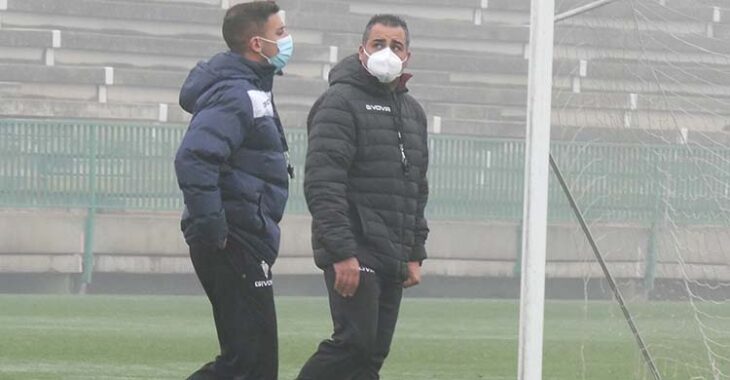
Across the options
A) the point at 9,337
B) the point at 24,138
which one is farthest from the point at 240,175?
the point at 24,138

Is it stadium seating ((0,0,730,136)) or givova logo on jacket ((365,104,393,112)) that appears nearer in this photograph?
givova logo on jacket ((365,104,393,112))

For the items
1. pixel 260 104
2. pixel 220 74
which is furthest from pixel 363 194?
pixel 220 74

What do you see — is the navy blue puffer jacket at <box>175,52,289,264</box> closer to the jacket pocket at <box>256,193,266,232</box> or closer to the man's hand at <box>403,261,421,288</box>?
the jacket pocket at <box>256,193,266,232</box>

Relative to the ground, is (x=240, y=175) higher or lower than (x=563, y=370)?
higher

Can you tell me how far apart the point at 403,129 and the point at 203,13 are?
68.7 ft

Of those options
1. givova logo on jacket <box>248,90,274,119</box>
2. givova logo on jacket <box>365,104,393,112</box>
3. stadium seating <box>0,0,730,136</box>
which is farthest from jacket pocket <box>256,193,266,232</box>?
stadium seating <box>0,0,730,136</box>

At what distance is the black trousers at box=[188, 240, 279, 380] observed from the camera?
20.0 ft

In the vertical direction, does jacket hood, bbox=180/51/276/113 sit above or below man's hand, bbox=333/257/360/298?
above

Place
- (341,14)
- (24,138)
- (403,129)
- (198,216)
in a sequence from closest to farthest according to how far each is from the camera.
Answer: (198,216), (403,129), (24,138), (341,14)

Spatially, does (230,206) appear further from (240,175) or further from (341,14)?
(341,14)

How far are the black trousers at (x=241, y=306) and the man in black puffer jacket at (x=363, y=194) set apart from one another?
0.40 m

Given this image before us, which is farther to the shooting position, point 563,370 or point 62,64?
point 62,64

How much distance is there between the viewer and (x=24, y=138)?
17500 millimetres

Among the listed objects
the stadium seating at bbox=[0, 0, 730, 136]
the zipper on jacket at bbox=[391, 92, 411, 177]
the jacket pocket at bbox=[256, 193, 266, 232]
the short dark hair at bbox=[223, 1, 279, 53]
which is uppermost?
the stadium seating at bbox=[0, 0, 730, 136]
